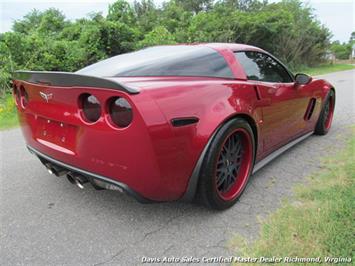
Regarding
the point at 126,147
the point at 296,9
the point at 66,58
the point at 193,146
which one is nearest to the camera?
the point at 126,147

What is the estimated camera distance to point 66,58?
12266 millimetres

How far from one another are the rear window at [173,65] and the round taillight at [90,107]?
0.50 meters

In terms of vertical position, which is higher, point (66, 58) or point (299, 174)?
point (66, 58)

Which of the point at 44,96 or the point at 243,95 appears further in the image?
the point at 243,95

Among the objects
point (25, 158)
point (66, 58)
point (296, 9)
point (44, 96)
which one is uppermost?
point (296, 9)

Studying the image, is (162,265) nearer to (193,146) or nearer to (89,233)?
(89,233)

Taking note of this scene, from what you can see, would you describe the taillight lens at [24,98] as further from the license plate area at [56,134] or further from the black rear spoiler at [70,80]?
the license plate area at [56,134]

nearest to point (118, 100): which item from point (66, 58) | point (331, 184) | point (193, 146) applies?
point (193, 146)

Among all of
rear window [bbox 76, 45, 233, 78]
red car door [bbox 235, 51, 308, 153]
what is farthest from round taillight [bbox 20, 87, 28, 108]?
red car door [bbox 235, 51, 308, 153]

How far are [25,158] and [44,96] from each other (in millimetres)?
1916

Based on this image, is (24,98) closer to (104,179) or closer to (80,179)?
(80,179)

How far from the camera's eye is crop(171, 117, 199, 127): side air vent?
6.38 ft

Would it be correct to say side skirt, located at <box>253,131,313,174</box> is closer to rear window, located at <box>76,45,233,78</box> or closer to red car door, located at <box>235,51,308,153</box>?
red car door, located at <box>235,51,308,153</box>

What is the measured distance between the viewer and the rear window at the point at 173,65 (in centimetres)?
244
